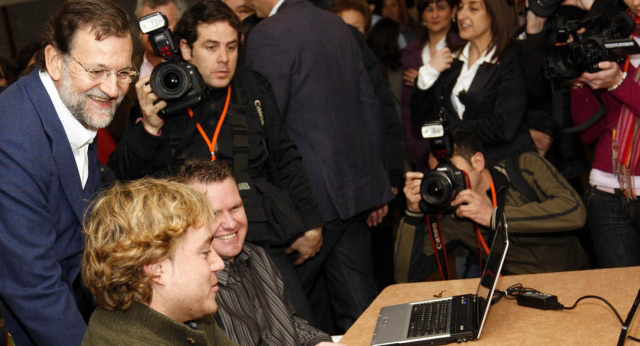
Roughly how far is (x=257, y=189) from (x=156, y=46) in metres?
0.64

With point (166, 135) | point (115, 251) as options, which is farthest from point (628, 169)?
point (115, 251)

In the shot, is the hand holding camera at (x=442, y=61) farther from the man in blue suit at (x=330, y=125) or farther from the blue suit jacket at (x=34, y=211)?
the blue suit jacket at (x=34, y=211)

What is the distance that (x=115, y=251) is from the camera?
5.54 feet

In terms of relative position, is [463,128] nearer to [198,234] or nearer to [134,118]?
[134,118]

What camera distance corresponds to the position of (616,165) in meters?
2.92

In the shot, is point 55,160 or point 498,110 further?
point 498,110

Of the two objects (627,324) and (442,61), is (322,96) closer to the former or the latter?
(442,61)

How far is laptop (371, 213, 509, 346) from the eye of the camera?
2.16m

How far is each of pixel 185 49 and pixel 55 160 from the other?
105 cm

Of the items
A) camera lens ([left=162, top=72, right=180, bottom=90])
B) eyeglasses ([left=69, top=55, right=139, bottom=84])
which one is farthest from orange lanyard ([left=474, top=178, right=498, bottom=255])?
eyeglasses ([left=69, top=55, right=139, bottom=84])

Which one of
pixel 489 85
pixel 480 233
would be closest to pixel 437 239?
pixel 480 233

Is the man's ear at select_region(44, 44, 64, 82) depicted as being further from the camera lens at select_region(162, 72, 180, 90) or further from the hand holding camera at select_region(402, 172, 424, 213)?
the hand holding camera at select_region(402, 172, 424, 213)

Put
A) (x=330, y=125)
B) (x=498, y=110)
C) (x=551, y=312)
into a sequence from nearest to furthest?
(x=551, y=312), (x=330, y=125), (x=498, y=110)

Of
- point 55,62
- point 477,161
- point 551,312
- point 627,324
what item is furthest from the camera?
point 477,161
